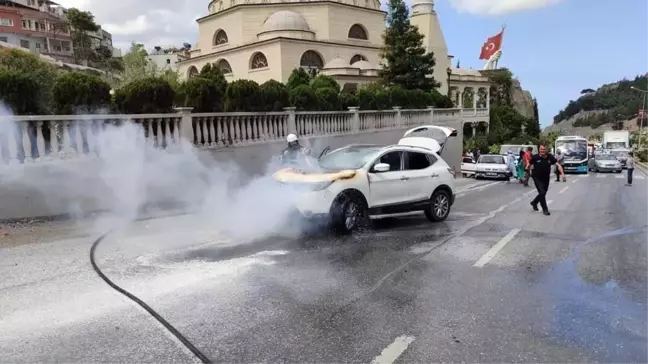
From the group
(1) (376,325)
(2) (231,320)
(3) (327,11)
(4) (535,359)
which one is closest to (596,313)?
(4) (535,359)

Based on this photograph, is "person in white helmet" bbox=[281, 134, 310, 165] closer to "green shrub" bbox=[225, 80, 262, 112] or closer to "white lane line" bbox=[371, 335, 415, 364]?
"green shrub" bbox=[225, 80, 262, 112]

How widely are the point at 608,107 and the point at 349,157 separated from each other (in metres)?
149

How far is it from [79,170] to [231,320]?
627 centimetres

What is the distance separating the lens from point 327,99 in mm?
17625

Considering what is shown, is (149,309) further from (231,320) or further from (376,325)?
(376,325)

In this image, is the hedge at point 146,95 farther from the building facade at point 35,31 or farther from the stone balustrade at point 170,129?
the building facade at point 35,31

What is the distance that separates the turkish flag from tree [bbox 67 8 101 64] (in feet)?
198

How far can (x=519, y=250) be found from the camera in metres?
7.46

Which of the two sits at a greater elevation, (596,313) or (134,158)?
(134,158)

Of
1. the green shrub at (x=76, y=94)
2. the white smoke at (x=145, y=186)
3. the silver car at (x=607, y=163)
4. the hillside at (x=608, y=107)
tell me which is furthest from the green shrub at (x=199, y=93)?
the hillside at (x=608, y=107)

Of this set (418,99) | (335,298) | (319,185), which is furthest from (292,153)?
(418,99)

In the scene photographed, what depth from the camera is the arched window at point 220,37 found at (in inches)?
2203

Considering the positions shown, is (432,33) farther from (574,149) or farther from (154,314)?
(154,314)

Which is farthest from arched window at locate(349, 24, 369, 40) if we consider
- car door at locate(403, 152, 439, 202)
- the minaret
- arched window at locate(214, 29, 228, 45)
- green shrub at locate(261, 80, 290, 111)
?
car door at locate(403, 152, 439, 202)
